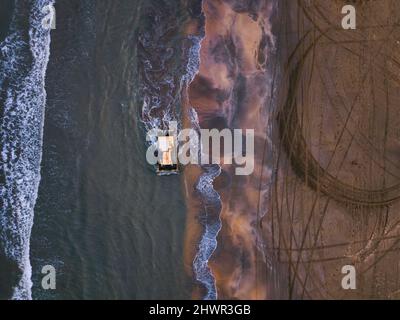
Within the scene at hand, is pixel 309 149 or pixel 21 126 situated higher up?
pixel 21 126

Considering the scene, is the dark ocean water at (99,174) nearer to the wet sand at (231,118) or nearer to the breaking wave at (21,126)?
the breaking wave at (21,126)

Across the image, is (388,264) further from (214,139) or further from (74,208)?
(74,208)

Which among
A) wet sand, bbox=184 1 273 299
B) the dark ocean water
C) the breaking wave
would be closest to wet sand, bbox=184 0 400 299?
wet sand, bbox=184 1 273 299

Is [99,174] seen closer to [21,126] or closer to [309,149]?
[21,126]

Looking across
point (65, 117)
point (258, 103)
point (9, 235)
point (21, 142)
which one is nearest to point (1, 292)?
point (9, 235)

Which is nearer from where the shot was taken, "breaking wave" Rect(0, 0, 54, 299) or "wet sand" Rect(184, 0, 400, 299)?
"breaking wave" Rect(0, 0, 54, 299)

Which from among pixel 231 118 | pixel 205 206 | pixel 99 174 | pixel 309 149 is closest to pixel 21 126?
pixel 99 174

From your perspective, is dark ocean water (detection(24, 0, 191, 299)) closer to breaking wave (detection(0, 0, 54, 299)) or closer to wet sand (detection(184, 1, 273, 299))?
breaking wave (detection(0, 0, 54, 299))

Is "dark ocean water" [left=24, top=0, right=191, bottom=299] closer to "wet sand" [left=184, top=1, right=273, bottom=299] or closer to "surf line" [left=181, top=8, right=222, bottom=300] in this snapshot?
"surf line" [left=181, top=8, right=222, bottom=300]

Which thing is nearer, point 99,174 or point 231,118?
point 99,174
